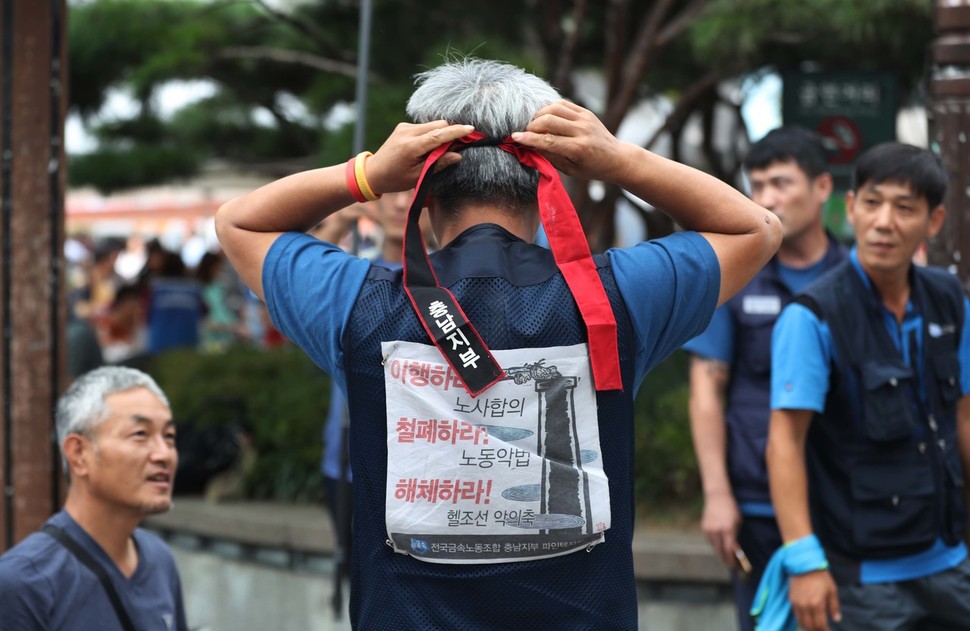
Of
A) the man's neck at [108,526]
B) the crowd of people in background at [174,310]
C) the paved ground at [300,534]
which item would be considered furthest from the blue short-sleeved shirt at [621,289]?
the crowd of people in background at [174,310]

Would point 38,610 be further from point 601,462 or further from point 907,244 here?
point 907,244

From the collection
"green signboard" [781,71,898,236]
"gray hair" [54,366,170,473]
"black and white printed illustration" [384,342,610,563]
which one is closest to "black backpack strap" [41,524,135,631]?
"gray hair" [54,366,170,473]

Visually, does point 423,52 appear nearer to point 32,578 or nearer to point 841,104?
point 841,104

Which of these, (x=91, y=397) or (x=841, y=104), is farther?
(x=841, y=104)

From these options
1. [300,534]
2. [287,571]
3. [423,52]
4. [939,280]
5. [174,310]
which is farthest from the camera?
[174,310]

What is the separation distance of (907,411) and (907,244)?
0.46 metres

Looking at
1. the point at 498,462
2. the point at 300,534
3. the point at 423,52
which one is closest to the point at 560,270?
the point at 498,462

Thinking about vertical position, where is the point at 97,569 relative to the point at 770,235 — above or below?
below

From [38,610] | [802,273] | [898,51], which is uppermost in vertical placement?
[898,51]

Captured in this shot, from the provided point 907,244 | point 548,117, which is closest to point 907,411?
point 907,244

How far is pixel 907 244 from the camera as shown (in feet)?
11.7

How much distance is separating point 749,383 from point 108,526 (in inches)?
75.3

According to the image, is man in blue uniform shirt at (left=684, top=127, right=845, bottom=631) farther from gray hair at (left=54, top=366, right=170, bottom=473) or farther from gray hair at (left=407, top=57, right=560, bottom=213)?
gray hair at (left=407, top=57, right=560, bottom=213)

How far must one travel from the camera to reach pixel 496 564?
2.20m
